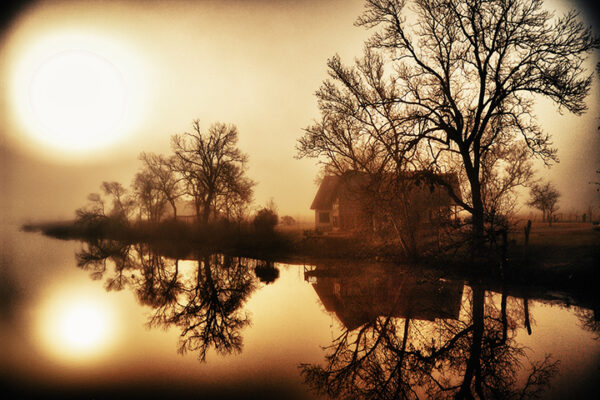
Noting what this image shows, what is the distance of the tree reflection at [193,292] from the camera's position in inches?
361

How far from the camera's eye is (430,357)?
7.41 metres

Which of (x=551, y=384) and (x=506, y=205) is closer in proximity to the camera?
(x=551, y=384)

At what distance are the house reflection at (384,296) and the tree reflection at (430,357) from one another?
0.29 ft

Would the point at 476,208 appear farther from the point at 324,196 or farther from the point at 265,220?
the point at 324,196

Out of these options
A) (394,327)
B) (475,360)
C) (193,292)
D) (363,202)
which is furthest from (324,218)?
(475,360)

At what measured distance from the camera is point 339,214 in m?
40.3

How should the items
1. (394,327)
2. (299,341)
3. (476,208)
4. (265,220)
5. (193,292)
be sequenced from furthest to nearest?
(265,220), (476,208), (193,292), (394,327), (299,341)

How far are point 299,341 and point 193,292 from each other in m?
7.21

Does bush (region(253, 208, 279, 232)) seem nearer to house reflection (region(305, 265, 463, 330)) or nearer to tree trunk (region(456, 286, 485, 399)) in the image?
house reflection (region(305, 265, 463, 330))

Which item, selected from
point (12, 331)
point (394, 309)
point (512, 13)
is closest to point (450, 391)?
point (394, 309)

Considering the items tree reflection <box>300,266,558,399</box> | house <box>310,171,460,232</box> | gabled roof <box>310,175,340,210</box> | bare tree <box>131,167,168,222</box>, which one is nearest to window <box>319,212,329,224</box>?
house <box>310,171,460,232</box>

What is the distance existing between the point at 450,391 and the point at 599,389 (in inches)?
100

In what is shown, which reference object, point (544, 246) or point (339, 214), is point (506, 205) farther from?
point (339, 214)

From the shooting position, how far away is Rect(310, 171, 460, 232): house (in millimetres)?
20109
